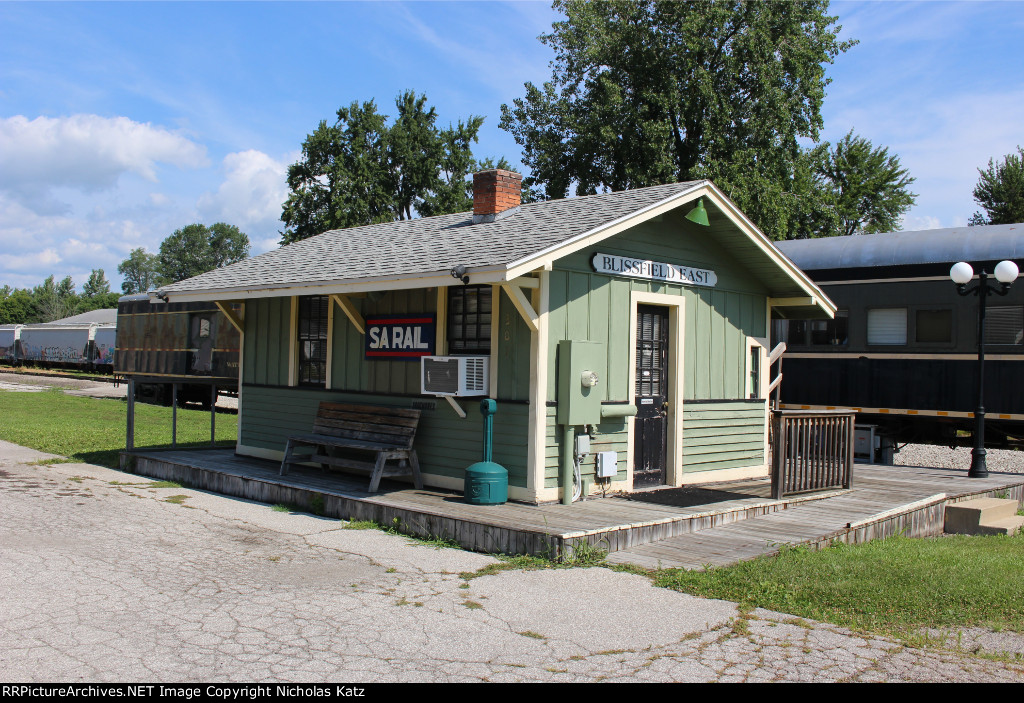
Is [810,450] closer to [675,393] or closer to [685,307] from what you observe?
[675,393]

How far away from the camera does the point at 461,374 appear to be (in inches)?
356

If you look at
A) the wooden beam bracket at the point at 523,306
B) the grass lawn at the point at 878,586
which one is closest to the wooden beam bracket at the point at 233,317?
the wooden beam bracket at the point at 523,306

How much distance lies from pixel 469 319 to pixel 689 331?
2750 mm

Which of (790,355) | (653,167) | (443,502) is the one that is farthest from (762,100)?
(443,502)

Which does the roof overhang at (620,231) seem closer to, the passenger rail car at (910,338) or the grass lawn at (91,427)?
the passenger rail car at (910,338)

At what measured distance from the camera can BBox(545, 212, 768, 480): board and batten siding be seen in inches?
356

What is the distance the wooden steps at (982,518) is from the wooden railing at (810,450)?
3.95 feet

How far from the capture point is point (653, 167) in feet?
98.4

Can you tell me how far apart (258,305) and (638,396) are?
5896 mm

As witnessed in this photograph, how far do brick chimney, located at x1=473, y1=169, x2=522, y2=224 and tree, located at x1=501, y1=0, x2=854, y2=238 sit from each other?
60.0ft

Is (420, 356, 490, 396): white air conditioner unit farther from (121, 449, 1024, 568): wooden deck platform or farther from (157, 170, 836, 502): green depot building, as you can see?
(121, 449, 1024, 568): wooden deck platform

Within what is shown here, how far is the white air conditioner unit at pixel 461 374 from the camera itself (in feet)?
29.8

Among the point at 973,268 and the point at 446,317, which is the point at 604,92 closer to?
the point at 973,268

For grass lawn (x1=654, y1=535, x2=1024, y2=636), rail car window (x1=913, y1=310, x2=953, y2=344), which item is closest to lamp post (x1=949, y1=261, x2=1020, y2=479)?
rail car window (x1=913, y1=310, x2=953, y2=344)
